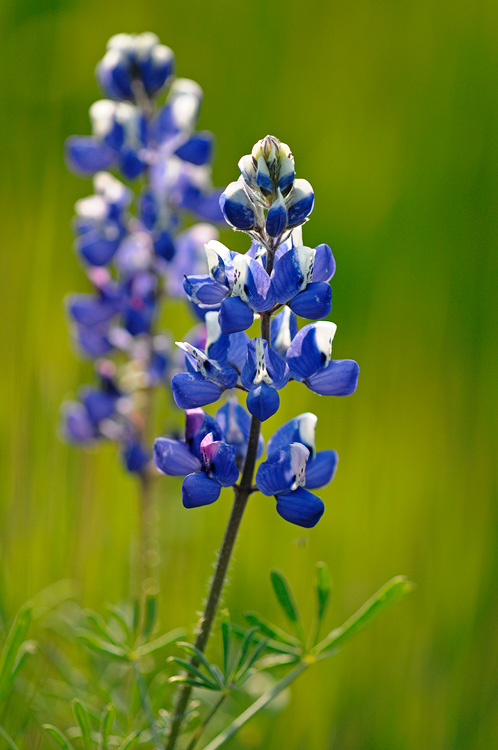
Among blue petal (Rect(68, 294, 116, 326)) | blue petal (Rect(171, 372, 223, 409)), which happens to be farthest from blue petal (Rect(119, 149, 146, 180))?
blue petal (Rect(171, 372, 223, 409))

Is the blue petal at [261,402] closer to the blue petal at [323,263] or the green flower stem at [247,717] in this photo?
the blue petal at [323,263]

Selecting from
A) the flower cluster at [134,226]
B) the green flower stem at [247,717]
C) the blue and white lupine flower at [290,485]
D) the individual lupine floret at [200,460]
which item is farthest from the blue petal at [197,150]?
the green flower stem at [247,717]

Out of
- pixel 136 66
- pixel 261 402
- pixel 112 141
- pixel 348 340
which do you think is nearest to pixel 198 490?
pixel 261 402

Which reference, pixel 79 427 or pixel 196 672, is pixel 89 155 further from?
pixel 196 672

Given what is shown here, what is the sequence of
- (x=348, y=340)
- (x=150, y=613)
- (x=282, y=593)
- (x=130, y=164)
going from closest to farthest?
(x=282, y=593) → (x=150, y=613) → (x=130, y=164) → (x=348, y=340)

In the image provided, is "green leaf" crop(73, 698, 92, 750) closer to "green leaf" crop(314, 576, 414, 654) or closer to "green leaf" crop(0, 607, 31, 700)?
"green leaf" crop(0, 607, 31, 700)

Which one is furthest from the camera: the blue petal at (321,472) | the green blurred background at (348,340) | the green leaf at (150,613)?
the green blurred background at (348,340)
